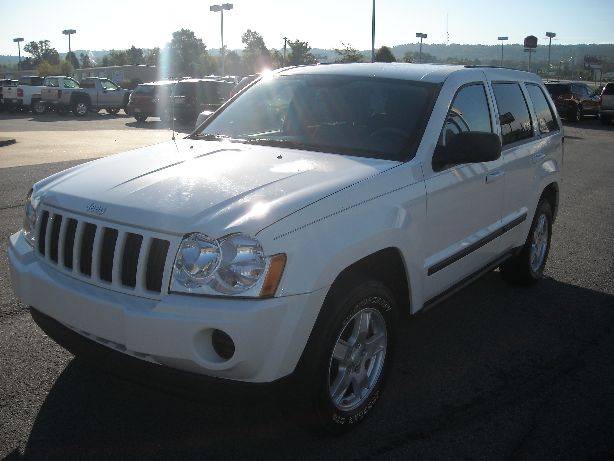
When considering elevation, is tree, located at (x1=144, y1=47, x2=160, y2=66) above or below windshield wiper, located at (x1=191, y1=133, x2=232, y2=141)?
above

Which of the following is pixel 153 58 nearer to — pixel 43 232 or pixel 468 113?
pixel 468 113

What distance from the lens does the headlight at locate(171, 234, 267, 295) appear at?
273 cm

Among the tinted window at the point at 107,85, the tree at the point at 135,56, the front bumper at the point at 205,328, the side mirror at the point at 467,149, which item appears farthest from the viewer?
the tree at the point at 135,56

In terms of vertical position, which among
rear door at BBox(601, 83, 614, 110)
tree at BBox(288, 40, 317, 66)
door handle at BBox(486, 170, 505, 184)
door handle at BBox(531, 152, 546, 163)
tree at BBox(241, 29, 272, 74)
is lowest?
door handle at BBox(486, 170, 505, 184)

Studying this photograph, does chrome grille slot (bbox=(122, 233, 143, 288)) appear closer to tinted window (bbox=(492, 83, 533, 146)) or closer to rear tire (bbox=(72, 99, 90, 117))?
tinted window (bbox=(492, 83, 533, 146))

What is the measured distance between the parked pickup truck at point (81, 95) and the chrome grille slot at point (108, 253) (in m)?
28.8

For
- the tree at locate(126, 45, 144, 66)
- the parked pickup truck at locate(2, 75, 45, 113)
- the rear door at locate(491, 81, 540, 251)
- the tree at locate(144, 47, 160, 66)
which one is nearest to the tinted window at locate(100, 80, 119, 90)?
the parked pickup truck at locate(2, 75, 45, 113)

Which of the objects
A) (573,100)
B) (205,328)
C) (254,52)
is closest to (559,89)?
(573,100)

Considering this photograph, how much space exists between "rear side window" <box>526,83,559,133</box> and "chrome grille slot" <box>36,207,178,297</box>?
3.95 m

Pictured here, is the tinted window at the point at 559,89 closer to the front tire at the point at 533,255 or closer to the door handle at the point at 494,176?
the front tire at the point at 533,255

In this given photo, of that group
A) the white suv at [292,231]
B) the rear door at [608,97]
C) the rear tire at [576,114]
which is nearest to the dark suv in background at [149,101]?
the rear tire at [576,114]

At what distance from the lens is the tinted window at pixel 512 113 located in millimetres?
4855

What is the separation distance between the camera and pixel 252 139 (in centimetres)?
432

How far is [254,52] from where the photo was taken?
3767 inches
